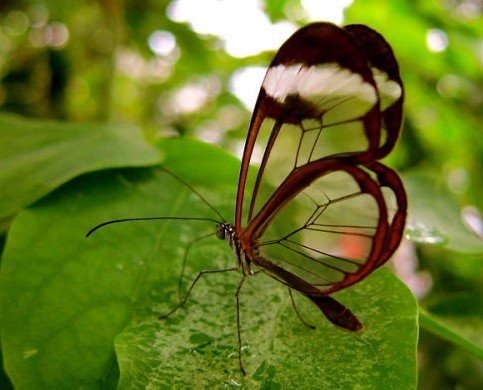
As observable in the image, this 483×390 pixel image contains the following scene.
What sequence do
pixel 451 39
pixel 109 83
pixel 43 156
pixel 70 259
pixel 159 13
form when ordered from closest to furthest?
pixel 70 259
pixel 43 156
pixel 109 83
pixel 451 39
pixel 159 13

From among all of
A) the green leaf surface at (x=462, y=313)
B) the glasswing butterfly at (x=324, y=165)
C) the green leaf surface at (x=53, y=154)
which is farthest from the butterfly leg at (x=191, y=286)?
the green leaf surface at (x=462, y=313)

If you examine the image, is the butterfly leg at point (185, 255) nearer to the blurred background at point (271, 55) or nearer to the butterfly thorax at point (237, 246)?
the butterfly thorax at point (237, 246)

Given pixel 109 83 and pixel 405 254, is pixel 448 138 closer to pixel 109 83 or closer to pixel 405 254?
pixel 405 254

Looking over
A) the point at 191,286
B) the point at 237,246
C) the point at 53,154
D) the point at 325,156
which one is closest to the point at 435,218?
the point at 325,156

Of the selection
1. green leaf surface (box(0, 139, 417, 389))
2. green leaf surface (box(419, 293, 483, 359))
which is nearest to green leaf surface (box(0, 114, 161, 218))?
green leaf surface (box(0, 139, 417, 389))

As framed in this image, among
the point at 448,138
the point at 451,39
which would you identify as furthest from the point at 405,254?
the point at 451,39

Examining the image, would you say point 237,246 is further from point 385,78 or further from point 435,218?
point 435,218
